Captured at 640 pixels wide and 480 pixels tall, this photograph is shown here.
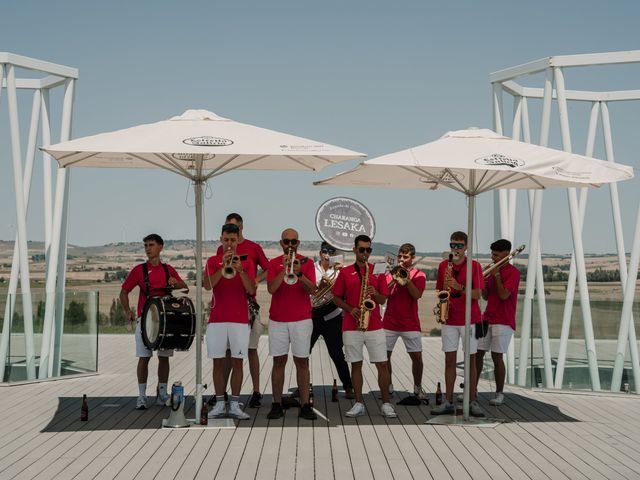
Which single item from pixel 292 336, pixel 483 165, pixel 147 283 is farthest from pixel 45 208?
pixel 483 165

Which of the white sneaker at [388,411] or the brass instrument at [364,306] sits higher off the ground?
the brass instrument at [364,306]

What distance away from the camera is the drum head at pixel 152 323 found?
9816mm

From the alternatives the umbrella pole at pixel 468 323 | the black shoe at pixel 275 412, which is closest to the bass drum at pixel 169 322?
the black shoe at pixel 275 412

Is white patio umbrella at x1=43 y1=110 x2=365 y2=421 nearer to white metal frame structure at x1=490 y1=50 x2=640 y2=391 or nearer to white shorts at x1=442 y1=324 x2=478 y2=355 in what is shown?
white shorts at x1=442 y1=324 x2=478 y2=355

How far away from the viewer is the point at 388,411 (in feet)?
32.6

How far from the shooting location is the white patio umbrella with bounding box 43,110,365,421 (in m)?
8.83

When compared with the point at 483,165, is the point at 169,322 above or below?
below

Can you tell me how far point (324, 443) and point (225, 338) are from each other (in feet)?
5.35

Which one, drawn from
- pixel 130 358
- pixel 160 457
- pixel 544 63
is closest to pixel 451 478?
pixel 160 457

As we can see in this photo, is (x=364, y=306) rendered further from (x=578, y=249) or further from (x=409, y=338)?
(x=578, y=249)

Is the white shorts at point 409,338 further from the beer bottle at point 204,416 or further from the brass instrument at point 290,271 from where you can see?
the beer bottle at point 204,416

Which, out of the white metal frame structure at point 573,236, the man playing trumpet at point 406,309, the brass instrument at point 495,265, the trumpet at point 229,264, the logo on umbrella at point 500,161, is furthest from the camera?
the white metal frame structure at point 573,236

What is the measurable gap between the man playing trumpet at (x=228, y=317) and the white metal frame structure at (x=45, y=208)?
13.3ft

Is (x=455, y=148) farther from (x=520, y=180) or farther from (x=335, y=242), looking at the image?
(x=335, y=242)
